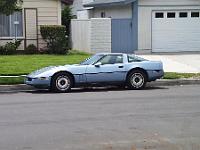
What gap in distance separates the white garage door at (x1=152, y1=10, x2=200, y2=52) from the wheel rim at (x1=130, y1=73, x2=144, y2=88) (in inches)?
535

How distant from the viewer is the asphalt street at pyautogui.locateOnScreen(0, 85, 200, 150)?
831cm

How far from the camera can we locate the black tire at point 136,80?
1667 centimetres

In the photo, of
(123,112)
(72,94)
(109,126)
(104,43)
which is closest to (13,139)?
(109,126)

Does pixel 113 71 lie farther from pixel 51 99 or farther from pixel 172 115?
pixel 172 115

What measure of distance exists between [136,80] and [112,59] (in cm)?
96

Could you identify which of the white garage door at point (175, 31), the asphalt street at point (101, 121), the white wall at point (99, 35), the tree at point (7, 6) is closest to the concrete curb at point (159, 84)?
the asphalt street at point (101, 121)

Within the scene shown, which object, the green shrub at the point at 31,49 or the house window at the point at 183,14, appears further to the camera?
the house window at the point at 183,14

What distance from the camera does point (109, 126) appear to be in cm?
977

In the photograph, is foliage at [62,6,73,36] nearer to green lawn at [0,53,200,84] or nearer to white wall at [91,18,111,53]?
white wall at [91,18,111,53]

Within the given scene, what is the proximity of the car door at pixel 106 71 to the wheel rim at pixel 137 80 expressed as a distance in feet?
1.02

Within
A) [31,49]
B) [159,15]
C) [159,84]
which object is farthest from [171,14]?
[159,84]

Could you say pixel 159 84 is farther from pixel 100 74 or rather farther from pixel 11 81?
pixel 11 81

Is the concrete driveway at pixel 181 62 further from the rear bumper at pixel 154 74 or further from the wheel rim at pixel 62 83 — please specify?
the wheel rim at pixel 62 83

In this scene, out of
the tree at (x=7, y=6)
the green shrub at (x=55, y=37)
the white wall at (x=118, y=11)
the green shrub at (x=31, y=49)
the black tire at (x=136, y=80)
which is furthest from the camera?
the white wall at (x=118, y=11)
